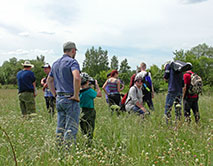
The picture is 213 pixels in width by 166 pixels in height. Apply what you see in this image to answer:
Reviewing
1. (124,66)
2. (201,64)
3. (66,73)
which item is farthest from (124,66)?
(66,73)

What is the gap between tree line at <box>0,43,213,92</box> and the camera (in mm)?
5477

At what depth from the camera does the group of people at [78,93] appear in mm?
3537

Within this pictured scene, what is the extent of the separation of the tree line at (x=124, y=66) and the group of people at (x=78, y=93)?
0.71 meters

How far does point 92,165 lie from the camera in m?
2.64

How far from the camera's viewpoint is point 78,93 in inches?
139

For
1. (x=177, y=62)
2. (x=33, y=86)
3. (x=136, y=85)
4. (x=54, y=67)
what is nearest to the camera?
(x=54, y=67)

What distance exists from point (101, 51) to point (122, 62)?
992cm

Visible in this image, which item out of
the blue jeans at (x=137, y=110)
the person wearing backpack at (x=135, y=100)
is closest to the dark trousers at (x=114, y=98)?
the person wearing backpack at (x=135, y=100)

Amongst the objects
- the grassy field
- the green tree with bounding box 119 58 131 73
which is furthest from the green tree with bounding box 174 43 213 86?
the grassy field

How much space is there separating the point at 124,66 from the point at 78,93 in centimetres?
7333

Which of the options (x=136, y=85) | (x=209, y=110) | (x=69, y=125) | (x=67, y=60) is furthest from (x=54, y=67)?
(x=209, y=110)

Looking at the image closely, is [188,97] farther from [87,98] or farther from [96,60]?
[96,60]

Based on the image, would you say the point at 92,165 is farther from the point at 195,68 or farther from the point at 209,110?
the point at 195,68

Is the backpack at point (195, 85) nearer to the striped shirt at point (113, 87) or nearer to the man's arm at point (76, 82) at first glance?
the striped shirt at point (113, 87)
